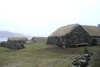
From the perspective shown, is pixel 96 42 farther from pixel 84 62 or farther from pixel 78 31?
pixel 84 62

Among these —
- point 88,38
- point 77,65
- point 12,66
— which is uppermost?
point 88,38

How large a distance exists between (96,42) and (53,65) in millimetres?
24261

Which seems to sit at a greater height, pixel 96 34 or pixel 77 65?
pixel 96 34

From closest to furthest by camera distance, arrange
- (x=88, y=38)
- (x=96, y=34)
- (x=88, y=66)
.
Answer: (x=88, y=66) < (x=88, y=38) < (x=96, y=34)

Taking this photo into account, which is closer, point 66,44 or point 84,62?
point 84,62

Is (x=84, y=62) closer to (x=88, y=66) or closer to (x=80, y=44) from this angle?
(x=88, y=66)

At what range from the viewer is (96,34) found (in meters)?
38.2

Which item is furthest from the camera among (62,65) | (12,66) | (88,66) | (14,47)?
(14,47)

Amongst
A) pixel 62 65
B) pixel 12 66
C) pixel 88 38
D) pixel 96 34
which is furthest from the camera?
pixel 96 34

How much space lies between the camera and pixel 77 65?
12.1 metres

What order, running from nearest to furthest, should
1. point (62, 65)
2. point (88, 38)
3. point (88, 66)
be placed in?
point (88, 66) < point (62, 65) < point (88, 38)

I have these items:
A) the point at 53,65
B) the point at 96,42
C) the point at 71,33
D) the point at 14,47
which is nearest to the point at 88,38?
the point at 96,42

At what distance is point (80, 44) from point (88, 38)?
3387mm

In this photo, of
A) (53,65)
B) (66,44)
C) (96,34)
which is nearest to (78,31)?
(66,44)
